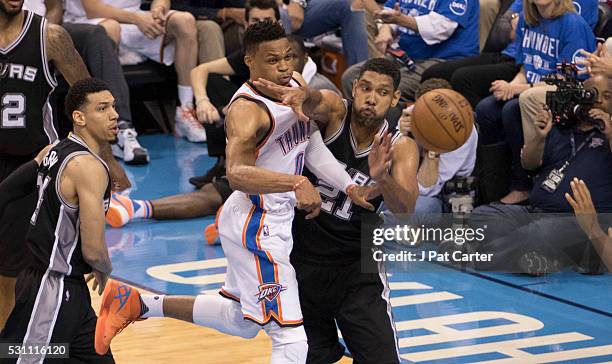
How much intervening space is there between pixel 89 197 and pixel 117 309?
71cm

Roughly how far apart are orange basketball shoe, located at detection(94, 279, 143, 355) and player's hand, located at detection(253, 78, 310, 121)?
1.31 m

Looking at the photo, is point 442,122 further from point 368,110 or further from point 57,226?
point 57,226

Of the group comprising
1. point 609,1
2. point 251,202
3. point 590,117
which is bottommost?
point 251,202

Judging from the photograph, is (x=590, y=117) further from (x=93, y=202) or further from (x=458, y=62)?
(x=93, y=202)

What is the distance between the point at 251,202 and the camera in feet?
17.8

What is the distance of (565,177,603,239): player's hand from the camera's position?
7613mm

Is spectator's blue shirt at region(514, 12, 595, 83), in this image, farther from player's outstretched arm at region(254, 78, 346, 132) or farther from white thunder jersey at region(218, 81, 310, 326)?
white thunder jersey at region(218, 81, 310, 326)

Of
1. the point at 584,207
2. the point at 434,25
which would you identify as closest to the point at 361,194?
the point at 584,207

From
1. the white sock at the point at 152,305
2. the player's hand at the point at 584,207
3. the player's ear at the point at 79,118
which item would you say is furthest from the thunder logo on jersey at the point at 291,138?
the player's hand at the point at 584,207

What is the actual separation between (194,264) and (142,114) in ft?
14.4

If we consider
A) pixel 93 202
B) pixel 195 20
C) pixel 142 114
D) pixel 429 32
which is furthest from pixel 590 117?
pixel 142 114

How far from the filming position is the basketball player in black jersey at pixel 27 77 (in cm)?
671

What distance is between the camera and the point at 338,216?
5676 millimetres

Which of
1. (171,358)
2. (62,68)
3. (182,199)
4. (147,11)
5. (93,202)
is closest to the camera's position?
(93,202)
